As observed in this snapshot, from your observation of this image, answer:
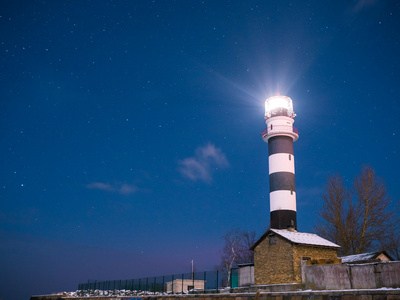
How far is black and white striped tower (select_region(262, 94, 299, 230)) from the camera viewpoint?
111 feet

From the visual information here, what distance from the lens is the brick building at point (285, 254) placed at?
87.3 ft

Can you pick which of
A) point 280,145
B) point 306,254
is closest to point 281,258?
point 306,254

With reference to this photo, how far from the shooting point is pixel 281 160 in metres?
35.4

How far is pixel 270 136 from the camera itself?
37500 mm

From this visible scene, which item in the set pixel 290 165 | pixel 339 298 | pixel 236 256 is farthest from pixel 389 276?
pixel 236 256

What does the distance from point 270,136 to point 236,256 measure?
24.3 metres

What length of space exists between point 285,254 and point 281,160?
35.5 feet

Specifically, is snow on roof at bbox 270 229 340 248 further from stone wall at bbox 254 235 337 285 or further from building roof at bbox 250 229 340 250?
stone wall at bbox 254 235 337 285

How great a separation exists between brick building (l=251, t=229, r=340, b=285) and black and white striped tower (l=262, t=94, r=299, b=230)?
3701 millimetres

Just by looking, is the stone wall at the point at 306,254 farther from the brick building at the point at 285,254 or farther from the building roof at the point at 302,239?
the building roof at the point at 302,239

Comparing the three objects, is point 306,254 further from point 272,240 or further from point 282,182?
point 282,182

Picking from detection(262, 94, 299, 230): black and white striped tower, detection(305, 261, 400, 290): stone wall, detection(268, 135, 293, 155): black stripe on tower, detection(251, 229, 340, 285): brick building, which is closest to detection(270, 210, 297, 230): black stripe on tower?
detection(262, 94, 299, 230): black and white striped tower

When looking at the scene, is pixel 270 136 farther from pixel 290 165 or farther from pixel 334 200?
pixel 334 200

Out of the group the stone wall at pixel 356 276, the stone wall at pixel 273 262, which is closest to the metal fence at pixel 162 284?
the stone wall at pixel 273 262
